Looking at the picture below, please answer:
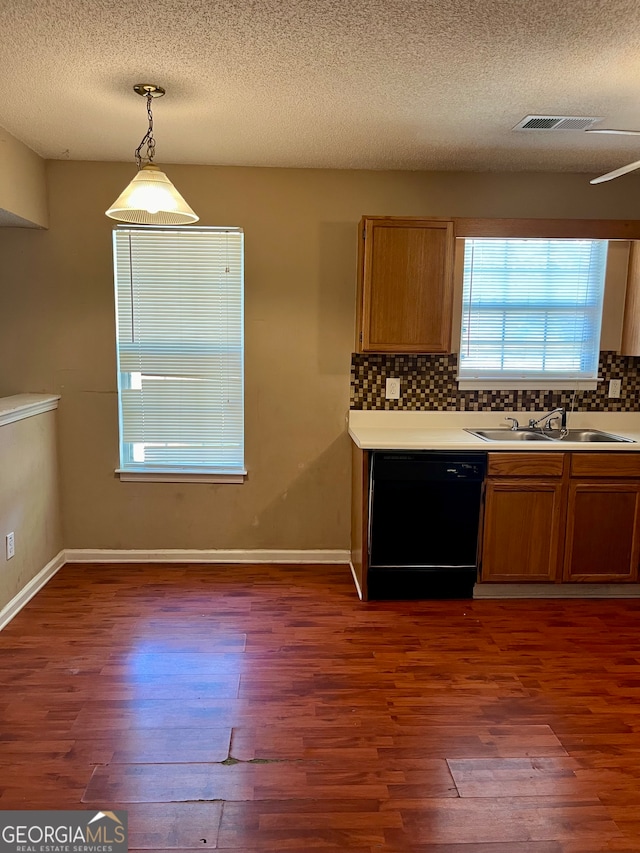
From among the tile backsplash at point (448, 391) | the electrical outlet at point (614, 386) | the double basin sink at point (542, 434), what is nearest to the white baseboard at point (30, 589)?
the tile backsplash at point (448, 391)

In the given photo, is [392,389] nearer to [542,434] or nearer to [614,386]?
[542,434]

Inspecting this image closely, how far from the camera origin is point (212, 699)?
97.5 inches

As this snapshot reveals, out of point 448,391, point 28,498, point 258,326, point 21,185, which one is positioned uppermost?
point 21,185

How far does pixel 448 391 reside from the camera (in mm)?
3938

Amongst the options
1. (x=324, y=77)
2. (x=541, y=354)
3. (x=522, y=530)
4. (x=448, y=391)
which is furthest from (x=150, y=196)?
(x=541, y=354)

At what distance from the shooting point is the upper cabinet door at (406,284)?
3.47 m

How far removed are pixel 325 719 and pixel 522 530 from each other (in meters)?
1.66

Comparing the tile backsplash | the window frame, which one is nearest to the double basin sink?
the tile backsplash

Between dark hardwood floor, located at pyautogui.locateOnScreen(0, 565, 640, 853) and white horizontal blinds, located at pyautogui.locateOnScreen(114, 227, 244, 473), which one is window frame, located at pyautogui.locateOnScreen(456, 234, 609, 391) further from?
white horizontal blinds, located at pyautogui.locateOnScreen(114, 227, 244, 473)

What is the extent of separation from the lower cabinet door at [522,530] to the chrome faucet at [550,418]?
0.58 meters

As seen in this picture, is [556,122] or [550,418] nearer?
[556,122]

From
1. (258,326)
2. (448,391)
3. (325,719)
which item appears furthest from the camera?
(448,391)

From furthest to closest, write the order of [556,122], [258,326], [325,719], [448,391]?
[448,391]
[258,326]
[556,122]
[325,719]

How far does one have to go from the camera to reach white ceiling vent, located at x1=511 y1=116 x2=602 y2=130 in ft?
9.35
